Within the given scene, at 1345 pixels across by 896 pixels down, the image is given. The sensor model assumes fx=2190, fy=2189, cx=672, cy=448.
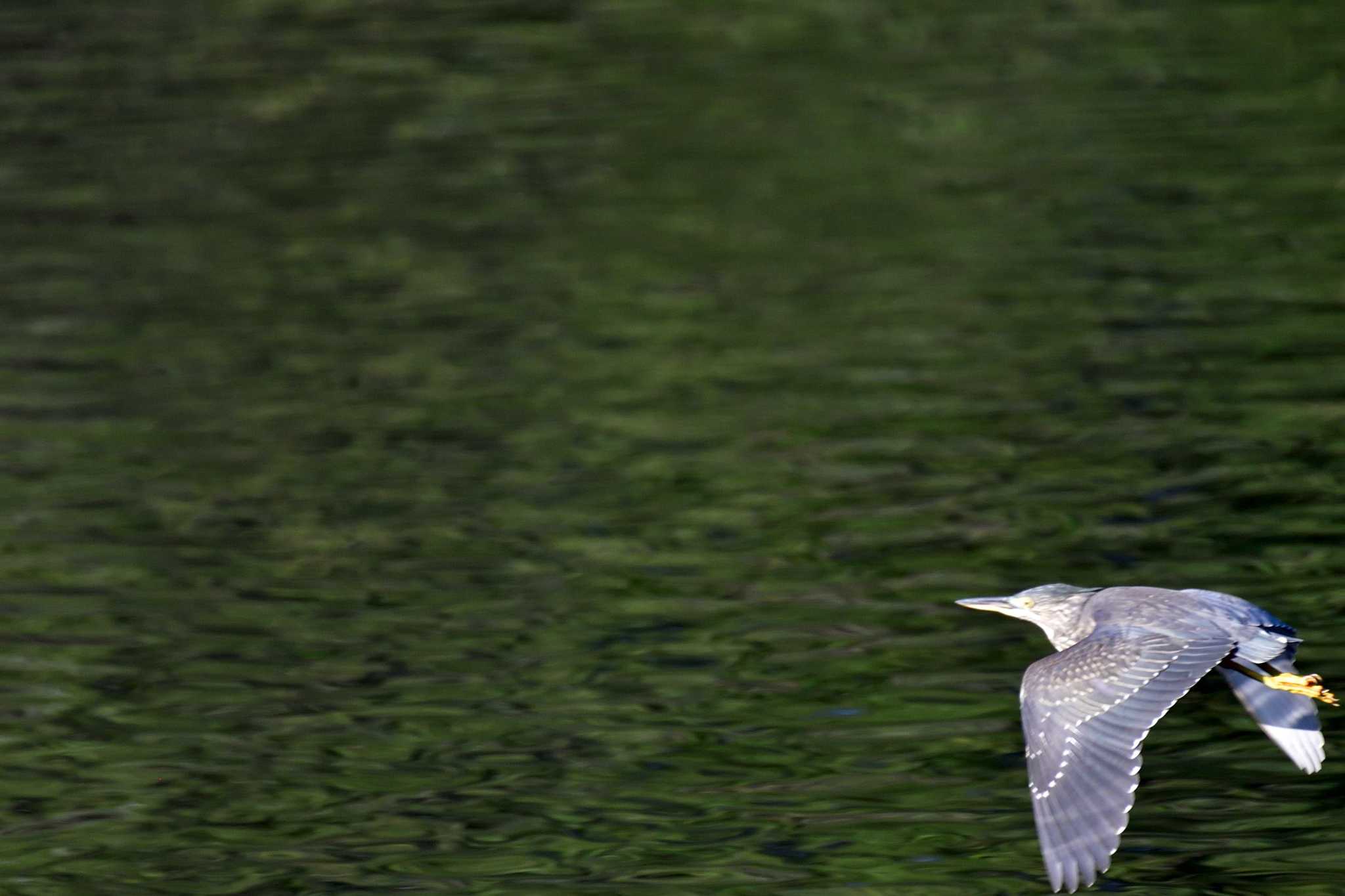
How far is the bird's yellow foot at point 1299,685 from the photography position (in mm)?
6352

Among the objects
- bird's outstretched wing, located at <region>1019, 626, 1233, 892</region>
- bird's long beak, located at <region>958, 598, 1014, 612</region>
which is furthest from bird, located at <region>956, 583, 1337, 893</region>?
bird's long beak, located at <region>958, 598, 1014, 612</region>

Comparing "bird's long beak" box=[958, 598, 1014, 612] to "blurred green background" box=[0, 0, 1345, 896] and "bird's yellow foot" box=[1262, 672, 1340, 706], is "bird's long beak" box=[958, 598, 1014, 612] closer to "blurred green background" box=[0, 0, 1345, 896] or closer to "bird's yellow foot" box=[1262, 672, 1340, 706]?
"blurred green background" box=[0, 0, 1345, 896]

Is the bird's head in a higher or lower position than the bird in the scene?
lower

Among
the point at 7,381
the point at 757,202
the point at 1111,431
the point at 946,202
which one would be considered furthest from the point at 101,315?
the point at 1111,431

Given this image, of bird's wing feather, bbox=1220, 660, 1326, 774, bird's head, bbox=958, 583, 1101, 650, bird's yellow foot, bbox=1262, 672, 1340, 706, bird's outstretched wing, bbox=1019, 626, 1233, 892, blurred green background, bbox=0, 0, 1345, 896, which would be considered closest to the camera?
bird's outstretched wing, bbox=1019, 626, 1233, 892

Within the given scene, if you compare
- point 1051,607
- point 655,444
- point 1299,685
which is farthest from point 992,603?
point 655,444

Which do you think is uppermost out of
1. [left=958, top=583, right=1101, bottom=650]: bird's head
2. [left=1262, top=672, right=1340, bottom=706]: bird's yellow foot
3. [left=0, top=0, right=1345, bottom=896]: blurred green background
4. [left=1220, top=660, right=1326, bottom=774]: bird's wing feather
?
[left=1262, top=672, right=1340, bottom=706]: bird's yellow foot

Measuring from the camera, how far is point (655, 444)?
12141 millimetres

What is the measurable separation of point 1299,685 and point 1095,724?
78 cm

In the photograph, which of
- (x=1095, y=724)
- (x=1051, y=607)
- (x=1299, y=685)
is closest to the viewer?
(x=1095, y=724)

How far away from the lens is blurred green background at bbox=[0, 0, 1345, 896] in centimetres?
814

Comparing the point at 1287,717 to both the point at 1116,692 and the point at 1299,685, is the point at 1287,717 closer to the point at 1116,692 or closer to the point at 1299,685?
the point at 1299,685

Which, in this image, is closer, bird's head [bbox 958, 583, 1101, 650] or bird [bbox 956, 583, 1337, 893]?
bird [bbox 956, 583, 1337, 893]

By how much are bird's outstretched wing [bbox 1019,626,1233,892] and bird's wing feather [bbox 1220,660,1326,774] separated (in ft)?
2.67
